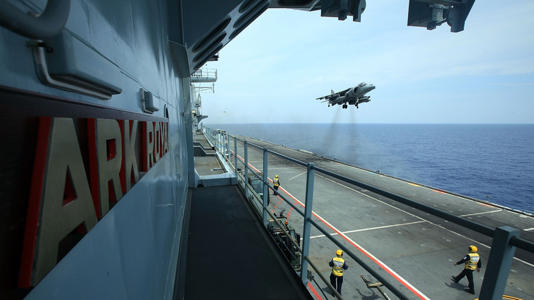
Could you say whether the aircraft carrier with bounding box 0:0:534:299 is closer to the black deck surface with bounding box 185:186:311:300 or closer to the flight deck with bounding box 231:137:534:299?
the black deck surface with bounding box 185:186:311:300

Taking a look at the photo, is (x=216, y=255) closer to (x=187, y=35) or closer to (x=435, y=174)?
(x=187, y=35)

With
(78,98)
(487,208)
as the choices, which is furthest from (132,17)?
(487,208)

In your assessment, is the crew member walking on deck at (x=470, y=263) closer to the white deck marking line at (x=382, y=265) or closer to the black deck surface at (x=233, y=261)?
the white deck marking line at (x=382, y=265)

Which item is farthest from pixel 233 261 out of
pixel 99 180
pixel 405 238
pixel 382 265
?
pixel 405 238

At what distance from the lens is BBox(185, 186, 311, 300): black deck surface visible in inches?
125

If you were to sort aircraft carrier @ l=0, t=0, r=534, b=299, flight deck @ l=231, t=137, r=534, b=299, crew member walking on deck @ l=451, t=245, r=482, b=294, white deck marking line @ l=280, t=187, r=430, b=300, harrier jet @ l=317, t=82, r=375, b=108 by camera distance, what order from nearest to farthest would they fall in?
aircraft carrier @ l=0, t=0, r=534, b=299 < crew member walking on deck @ l=451, t=245, r=482, b=294 < white deck marking line @ l=280, t=187, r=430, b=300 < flight deck @ l=231, t=137, r=534, b=299 < harrier jet @ l=317, t=82, r=375, b=108

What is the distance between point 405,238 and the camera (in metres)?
14.3

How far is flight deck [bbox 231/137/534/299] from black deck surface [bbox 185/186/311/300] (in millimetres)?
5571

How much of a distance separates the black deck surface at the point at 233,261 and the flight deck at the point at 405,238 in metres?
5.57

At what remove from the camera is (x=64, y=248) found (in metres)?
0.66

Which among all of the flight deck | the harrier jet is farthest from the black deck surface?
the harrier jet

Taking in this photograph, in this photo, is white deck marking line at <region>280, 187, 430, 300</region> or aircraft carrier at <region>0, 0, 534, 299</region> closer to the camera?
aircraft carrier at <region>0, 0, 534, 299</region>

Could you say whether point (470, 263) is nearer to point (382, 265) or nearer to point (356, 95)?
point (382, 265)

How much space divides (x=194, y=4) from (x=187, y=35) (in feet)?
1.93
